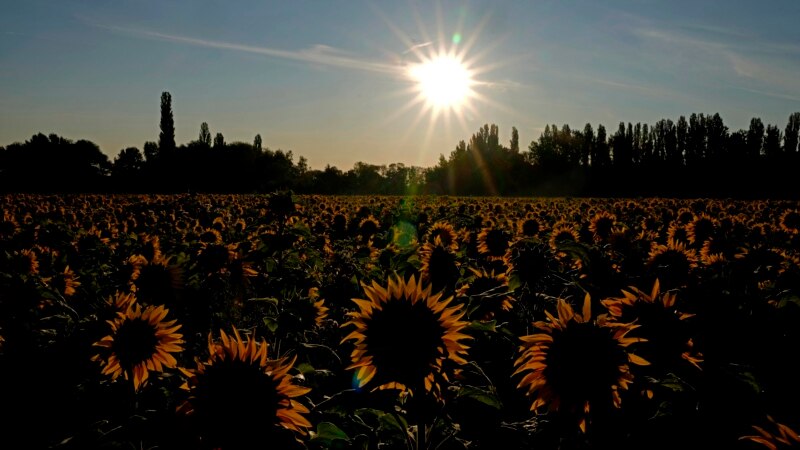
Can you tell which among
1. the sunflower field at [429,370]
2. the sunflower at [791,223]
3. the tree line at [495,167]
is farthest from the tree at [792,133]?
the sunflower field at [429,370]

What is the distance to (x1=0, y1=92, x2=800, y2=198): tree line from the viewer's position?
163ft

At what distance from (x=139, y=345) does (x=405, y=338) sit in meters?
1.53

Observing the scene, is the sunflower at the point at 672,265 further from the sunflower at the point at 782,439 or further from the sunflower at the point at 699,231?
the sunflower at the point at 699,231

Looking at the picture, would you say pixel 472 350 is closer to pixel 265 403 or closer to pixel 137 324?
pixel 265 403

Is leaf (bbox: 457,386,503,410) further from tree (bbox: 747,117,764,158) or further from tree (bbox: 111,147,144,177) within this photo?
tree (bbox: 747,117,764,158)

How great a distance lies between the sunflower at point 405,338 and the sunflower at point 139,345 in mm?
1175

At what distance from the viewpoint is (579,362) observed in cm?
199

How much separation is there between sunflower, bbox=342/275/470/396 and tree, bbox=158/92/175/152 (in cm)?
6526

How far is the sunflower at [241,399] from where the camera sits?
5.07 ft

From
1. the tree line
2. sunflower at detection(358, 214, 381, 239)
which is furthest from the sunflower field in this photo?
the tree line

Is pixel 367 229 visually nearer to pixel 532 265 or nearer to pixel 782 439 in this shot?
pixel 532 265

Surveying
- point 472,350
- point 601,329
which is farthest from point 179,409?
point 472,350

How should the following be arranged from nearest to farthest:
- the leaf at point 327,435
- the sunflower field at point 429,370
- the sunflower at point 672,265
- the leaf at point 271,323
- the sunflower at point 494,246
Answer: the leaf at point 327,435
the sunflower field at point 429,370
the leaf at point 271,323
the sunflower at point 672,265
the sunflower at point 494,246

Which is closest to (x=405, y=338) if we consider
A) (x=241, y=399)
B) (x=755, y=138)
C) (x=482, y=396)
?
(x=482, y=396)
